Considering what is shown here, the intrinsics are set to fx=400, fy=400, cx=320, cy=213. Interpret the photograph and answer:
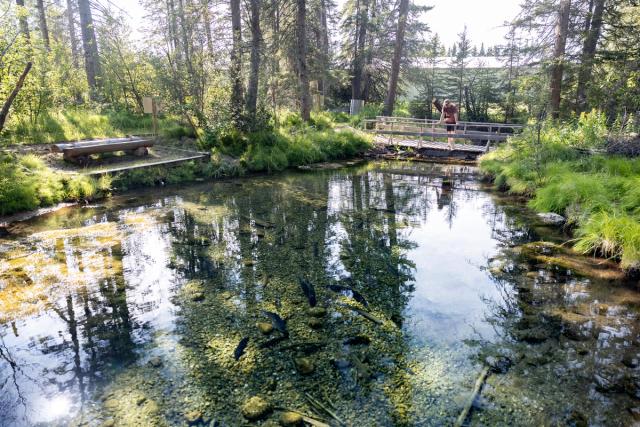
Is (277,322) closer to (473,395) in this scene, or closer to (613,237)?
(473,395)

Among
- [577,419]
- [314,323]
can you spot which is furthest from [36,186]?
[577,419]

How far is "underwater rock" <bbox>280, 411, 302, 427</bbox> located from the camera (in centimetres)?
331

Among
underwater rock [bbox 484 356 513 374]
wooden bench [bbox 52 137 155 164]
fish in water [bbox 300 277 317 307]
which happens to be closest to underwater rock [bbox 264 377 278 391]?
fish in water [bbox 300 277 317 307]

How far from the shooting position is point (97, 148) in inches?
455

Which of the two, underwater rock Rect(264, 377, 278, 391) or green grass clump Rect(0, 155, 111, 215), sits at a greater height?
green grass clump Rect(0, 155, 111, 215)

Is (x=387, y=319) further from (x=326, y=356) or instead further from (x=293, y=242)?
(x=293, y=242)

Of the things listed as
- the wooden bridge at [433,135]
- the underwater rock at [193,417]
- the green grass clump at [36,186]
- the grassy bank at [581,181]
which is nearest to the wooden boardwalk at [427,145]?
the wooden bridge at [433,135]

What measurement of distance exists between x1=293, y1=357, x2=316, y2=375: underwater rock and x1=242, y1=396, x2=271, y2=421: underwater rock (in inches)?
21.3

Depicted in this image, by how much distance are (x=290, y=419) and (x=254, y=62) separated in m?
13.4

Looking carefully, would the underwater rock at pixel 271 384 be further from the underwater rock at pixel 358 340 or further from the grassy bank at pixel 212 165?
the grassy bank at pixel 212 165

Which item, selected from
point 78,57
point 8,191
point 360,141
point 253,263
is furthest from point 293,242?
point 78,57

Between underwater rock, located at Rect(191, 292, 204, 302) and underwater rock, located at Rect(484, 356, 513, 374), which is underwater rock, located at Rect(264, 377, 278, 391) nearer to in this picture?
underwater rock, located at Rect(191, 292, 204, 302)

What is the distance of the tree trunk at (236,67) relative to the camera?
1425cm

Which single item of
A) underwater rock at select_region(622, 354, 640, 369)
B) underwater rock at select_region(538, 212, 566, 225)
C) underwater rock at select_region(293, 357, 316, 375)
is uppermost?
underwater rock at select_region(538, 212, 566, 225)
